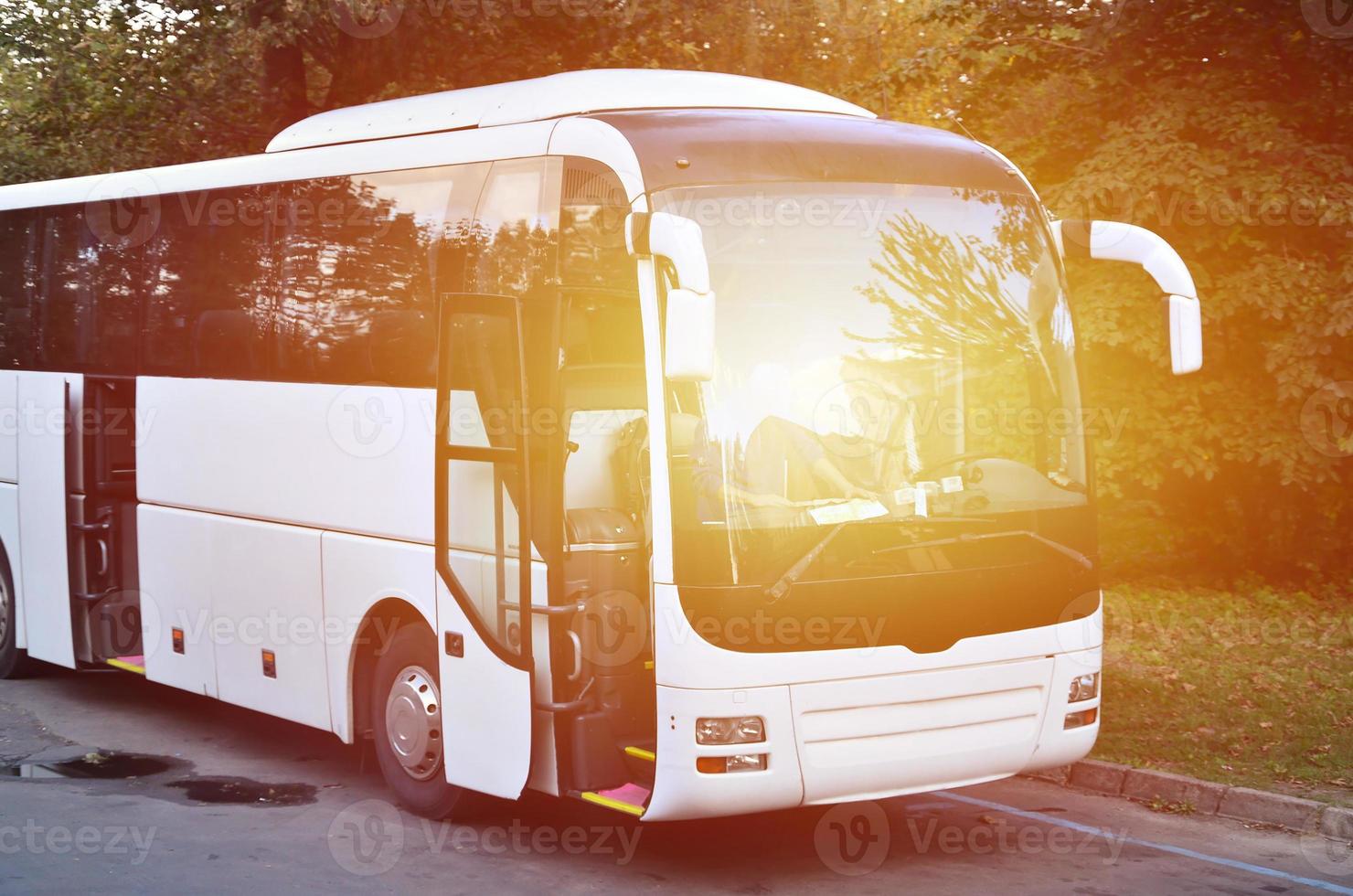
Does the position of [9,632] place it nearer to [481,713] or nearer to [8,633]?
[8,633]

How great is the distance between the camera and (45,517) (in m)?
11.5

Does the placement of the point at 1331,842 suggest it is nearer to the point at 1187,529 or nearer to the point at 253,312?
the point at 253,312

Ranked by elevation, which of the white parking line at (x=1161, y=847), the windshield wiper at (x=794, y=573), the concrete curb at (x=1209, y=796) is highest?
the windshield wiper at (x=794, y=573)

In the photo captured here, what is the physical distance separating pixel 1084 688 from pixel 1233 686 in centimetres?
396

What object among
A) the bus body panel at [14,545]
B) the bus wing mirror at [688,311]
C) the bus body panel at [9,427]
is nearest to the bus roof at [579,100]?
the bus wing mirror at [688,311]

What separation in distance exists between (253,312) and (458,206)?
81.3 inches

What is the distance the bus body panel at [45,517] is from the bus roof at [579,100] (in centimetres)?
360

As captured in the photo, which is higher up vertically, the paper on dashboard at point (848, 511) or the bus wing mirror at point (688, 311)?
the bus wing mirror at point (688, 311)

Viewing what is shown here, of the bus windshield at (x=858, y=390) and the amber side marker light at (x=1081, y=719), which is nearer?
the bus windshield at (x=858, y=390)

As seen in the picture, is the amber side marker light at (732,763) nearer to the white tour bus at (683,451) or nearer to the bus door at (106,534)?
the white tour bus at (683,451)

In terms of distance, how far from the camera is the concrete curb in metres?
8.11

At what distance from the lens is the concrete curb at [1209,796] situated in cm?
811

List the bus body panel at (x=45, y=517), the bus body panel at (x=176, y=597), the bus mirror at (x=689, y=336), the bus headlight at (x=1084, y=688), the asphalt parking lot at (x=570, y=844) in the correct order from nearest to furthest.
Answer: the bus mirror at (x=689, y=336) → the asphalt parking lot at (x=570, y=844) → the bus headlight at (x=1084, y=688) → the bus body panel at (x=176, y=597) → the bus body panel at (x=45, y=517)

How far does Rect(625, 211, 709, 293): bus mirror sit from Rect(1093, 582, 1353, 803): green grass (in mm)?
4429
